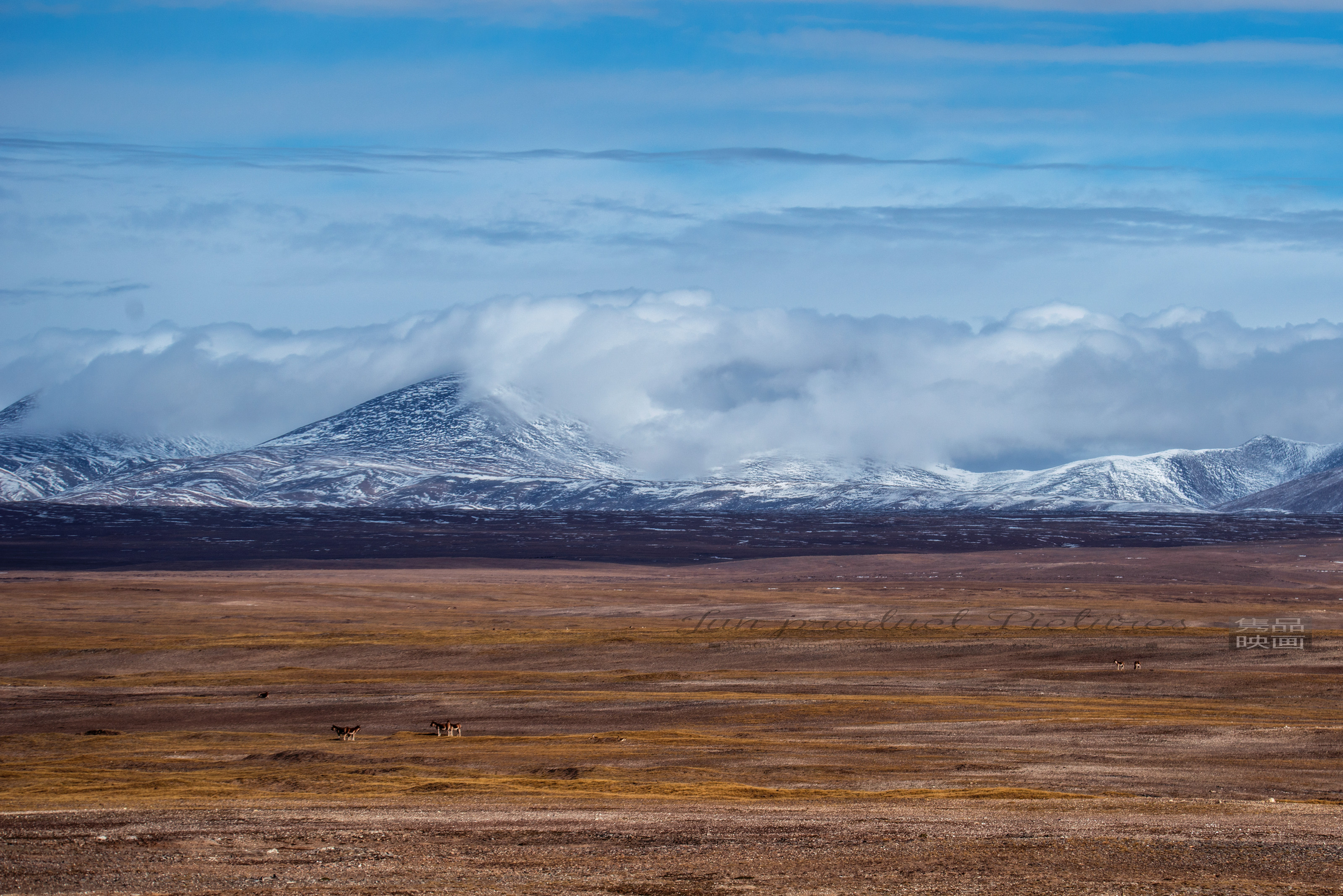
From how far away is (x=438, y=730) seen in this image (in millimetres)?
42656

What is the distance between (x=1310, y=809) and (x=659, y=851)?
555 inches

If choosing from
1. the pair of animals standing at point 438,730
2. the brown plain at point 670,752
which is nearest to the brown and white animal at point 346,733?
the pair of animals standing at point 438,730

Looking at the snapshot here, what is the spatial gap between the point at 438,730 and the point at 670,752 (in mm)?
9240

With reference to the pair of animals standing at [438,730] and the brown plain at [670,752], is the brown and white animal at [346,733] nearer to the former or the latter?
the pair of animals standing at [438,730]

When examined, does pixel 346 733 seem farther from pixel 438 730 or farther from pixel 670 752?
pixel 670 752

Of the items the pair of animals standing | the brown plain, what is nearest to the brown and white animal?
the pair of animals standing

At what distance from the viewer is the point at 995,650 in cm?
6856

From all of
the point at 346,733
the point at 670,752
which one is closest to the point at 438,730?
the point at 346,733

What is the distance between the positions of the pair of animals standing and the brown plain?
61 cm

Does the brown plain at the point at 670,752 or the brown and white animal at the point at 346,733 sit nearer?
the brown plain at the point at 670,752

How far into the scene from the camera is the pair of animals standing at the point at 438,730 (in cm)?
4044

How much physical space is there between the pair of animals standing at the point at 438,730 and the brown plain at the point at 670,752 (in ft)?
2.00

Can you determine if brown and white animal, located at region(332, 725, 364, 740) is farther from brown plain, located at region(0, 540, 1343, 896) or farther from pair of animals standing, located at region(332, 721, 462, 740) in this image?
brown plain, located at region(0, 540, 1343, 896)

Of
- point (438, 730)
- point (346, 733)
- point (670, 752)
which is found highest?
point (346, 733)
